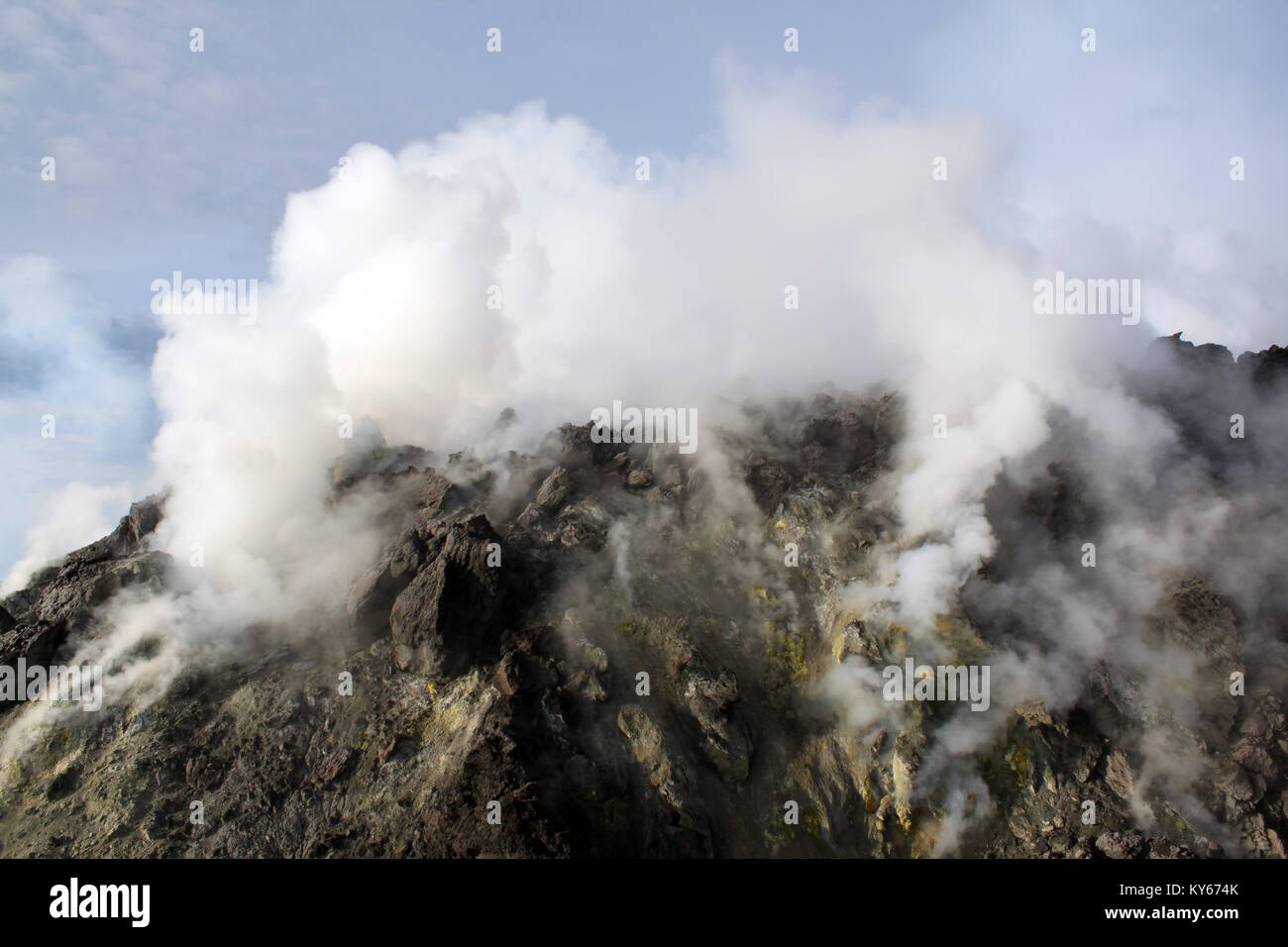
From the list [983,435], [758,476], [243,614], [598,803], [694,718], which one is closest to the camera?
[598,803]

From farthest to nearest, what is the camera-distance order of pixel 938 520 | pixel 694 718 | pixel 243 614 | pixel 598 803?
pixel 938 520 → pixel 243 614 → pixel 694 718 → pixel 598 803

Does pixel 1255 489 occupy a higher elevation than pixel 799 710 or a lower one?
higher

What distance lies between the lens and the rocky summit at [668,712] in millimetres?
31031

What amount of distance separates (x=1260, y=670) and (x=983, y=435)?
1987cm

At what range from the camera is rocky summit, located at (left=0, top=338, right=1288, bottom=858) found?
102 feet

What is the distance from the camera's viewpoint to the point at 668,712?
3647cm

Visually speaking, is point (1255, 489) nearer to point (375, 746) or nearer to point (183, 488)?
point (375, 746)

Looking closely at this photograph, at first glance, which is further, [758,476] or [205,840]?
[758,476]

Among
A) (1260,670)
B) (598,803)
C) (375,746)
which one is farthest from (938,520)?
(375,746)

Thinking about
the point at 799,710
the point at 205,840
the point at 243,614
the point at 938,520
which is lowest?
the point at 205,840

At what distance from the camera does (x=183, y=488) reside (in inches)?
1907
